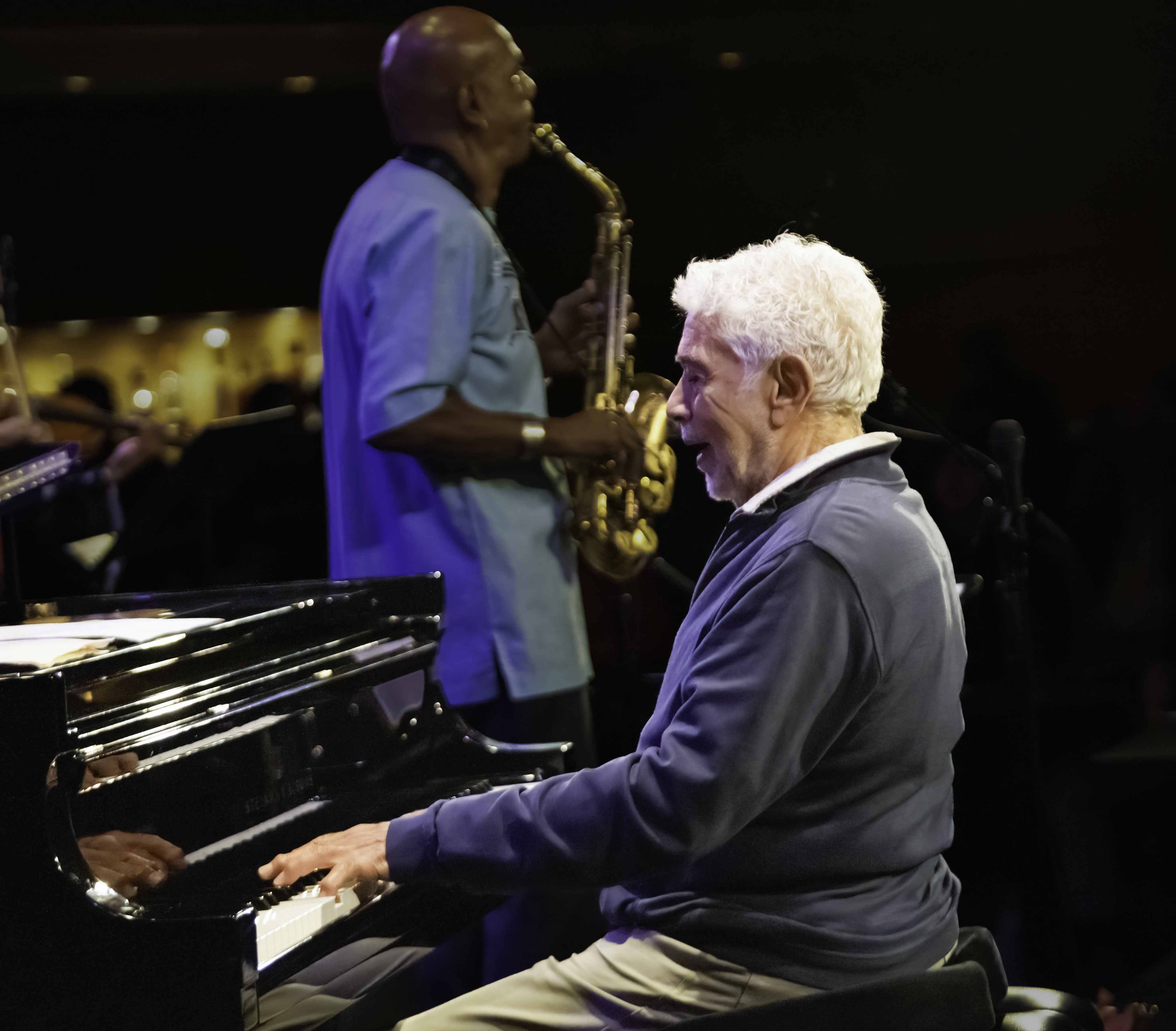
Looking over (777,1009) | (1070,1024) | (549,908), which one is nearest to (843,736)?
(777,1009)

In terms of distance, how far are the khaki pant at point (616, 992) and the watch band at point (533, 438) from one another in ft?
3.07

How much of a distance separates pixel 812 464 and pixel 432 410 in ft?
3.08

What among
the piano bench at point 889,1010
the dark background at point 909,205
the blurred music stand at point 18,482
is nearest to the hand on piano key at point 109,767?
the blurred music stand at point 18,482

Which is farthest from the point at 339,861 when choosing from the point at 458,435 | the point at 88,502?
the point at 88,502

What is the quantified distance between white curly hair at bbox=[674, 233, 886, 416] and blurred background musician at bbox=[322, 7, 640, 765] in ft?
2.79

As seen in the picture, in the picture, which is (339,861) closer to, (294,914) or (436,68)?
(294,914)

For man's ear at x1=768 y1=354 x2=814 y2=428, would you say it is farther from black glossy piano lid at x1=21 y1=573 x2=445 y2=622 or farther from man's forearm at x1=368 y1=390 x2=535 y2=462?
man's forearm at x1=368 y1=390 x2=535 y2=462

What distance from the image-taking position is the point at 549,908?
8.25 ft

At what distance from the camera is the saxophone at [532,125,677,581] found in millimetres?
2590

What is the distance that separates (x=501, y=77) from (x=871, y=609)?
1.52 m

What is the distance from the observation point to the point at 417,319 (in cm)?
225

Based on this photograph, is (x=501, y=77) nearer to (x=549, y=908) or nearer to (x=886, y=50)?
(x=549, y=908)

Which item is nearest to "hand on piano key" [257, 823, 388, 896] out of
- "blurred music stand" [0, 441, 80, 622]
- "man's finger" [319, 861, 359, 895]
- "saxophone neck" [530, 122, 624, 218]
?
"man's finger" [319, 861, 359, 895]

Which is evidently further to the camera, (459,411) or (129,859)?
(459,411)
